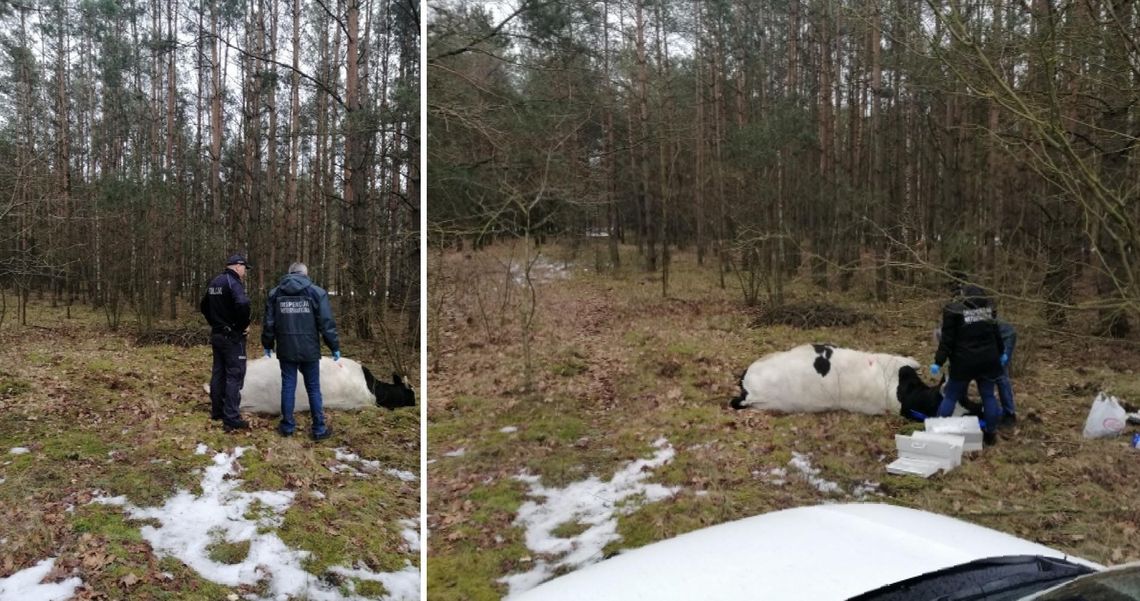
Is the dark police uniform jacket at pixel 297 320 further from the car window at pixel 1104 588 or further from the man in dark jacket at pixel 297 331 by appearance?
the car window at pixel 1104 588

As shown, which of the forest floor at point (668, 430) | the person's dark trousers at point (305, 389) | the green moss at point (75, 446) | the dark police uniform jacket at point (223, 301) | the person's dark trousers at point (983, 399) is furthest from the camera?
the person's dark trousers at point (983, 399)

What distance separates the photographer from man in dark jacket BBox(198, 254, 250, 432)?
1.59 metres

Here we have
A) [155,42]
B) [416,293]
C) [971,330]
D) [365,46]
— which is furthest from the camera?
[971,330]

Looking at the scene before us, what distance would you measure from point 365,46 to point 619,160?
1288mm

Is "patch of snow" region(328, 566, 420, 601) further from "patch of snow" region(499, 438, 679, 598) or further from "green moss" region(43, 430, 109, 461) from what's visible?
"patch of snow" region(499, 438, 679, 598)

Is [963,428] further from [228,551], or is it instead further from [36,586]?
[36,586]

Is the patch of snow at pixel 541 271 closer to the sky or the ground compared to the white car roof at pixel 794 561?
closer to the sky

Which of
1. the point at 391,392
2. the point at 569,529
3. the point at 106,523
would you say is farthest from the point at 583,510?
the point at 106,523

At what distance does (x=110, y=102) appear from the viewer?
60.1 inches

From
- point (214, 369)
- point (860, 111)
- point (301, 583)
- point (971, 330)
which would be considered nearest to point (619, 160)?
point (860, 111)

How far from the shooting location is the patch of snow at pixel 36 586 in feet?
4.26

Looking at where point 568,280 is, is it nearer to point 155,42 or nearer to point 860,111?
point 860,111

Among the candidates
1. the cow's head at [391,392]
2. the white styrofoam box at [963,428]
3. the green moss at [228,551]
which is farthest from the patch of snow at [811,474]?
→ the green moss at [228,551]

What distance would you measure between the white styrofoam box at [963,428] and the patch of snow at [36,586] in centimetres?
275
